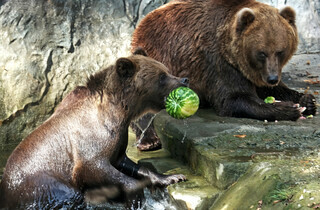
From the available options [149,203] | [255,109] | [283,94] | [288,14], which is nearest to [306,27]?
[283,94]

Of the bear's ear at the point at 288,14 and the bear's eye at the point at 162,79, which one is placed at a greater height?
the bear's ear at the point at 288,14

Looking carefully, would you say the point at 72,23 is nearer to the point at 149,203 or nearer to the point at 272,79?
the point at 272,79

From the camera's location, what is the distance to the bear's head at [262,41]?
747 cm

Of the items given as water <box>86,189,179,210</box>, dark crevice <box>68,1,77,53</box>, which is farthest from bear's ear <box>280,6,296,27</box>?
dark crevice <box>68,1,77,53</box>

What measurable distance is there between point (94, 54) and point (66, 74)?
713 millimetres

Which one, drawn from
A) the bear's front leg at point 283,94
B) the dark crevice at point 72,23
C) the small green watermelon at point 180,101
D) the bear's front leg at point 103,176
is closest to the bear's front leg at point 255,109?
the bear's front leg at point 283,94

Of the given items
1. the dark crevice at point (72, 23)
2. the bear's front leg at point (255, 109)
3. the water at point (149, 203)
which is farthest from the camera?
the dark crevice at point (72, 23)

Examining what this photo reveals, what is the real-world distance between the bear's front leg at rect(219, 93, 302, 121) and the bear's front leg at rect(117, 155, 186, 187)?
2260mm

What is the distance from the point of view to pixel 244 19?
7684 millimetres

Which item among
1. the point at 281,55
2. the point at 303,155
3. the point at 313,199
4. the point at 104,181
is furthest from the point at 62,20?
the point at 313,199

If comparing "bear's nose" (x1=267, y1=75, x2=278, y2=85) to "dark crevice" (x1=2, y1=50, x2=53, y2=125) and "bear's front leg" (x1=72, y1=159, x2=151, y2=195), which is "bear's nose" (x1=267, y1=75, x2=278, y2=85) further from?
"dark crevice" (x1=2, y1=50, x2=53, y2=125)

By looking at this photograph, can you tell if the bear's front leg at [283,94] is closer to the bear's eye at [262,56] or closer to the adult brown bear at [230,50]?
the adult brown bear at [230,50]

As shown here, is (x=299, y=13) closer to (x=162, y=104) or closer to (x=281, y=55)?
(x=281, y=55)

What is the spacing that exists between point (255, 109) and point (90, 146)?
9.68ft
